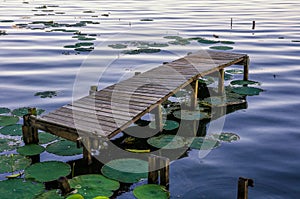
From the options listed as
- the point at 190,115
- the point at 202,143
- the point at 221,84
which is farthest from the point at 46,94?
the point at 202,143

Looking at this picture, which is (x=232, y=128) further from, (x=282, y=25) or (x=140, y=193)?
(x=282, y=25)

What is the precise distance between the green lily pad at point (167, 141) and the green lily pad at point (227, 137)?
2.86 ft

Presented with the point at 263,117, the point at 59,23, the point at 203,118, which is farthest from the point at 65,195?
the point at 59,23

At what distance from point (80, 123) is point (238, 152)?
3339mm

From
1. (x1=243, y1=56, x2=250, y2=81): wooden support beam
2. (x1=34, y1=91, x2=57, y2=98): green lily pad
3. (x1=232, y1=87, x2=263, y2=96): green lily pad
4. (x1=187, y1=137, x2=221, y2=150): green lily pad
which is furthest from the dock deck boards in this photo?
(x1=34, y1=91, x2=57, y2=98): green lily pad

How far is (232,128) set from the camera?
9008mm

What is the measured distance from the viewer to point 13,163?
6.70 m

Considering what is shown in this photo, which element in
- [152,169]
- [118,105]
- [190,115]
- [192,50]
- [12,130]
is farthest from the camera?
[192,50]

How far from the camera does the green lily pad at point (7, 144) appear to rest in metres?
7.26

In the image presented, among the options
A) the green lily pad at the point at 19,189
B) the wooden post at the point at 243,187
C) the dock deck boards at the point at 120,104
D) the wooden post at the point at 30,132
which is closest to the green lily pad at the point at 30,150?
the wooden post at the point at 30,132

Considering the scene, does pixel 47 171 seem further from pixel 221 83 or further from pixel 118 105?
pixel 221 83

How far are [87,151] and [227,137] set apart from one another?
3323 millimetres

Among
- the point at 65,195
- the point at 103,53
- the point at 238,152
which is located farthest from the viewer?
the point at 103,53

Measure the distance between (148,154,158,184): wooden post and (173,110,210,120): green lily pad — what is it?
122 inches
